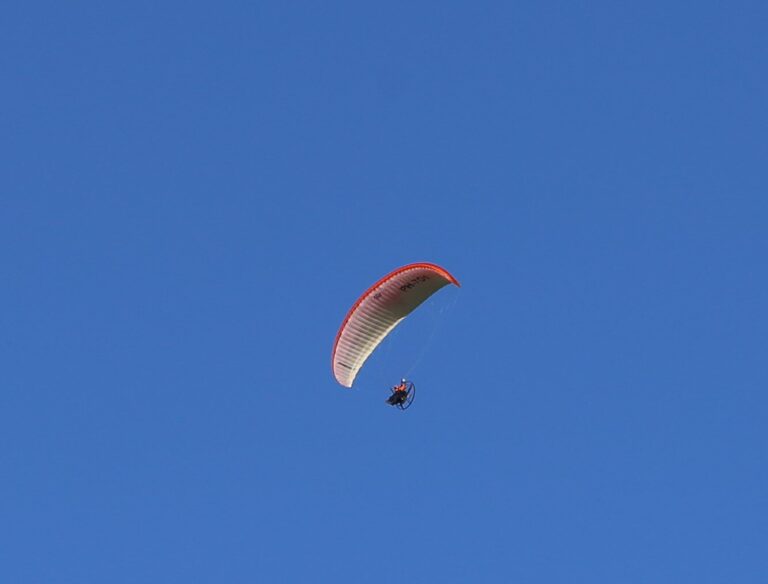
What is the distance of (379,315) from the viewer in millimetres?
76438

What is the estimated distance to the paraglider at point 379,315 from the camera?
74.5m

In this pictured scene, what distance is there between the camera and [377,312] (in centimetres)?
7625

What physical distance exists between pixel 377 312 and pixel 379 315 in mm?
234

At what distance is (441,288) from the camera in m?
75.8

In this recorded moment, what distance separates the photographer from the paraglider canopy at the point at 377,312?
2931 inches

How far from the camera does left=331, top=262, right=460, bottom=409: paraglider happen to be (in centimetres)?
7450

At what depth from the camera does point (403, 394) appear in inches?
3014

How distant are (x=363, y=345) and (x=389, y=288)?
3.27 metres

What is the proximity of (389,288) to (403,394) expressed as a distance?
14.4 ft

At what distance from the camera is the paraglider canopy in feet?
244

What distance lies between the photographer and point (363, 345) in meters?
77.2

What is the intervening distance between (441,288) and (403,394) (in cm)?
441

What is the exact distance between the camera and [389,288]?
7506cm
